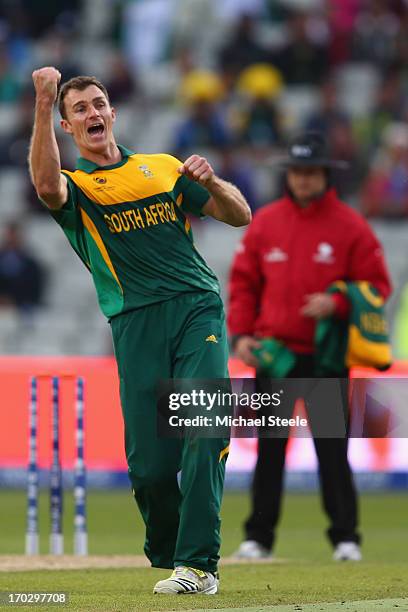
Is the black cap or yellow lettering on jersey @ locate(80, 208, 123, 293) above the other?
the black cap

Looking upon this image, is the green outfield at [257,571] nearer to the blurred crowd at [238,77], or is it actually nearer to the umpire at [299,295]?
the umpire at [299,295]

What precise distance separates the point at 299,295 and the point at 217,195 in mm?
2858

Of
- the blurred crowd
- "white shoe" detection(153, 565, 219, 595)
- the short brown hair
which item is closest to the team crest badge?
the short brown hair

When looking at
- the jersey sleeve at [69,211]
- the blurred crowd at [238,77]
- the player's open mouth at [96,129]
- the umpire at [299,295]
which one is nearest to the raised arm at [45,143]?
the jersey sleeve at [69,211]

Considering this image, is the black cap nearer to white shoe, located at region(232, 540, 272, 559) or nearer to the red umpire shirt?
the red umpire shirt

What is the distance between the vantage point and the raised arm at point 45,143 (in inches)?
292

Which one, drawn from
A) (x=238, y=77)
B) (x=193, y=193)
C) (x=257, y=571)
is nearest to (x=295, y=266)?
(x=257, y=571)

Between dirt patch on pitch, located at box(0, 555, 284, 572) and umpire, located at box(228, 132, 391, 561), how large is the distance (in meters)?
0.47

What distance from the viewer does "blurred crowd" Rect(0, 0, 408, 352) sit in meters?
19.4

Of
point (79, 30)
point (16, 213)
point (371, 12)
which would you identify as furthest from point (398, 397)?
point (79, 30)

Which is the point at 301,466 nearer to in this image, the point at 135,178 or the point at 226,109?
the point at 226,109

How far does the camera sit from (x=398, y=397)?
1178 cm

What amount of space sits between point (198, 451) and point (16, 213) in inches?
509

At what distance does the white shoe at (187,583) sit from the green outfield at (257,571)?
83 millimetres
